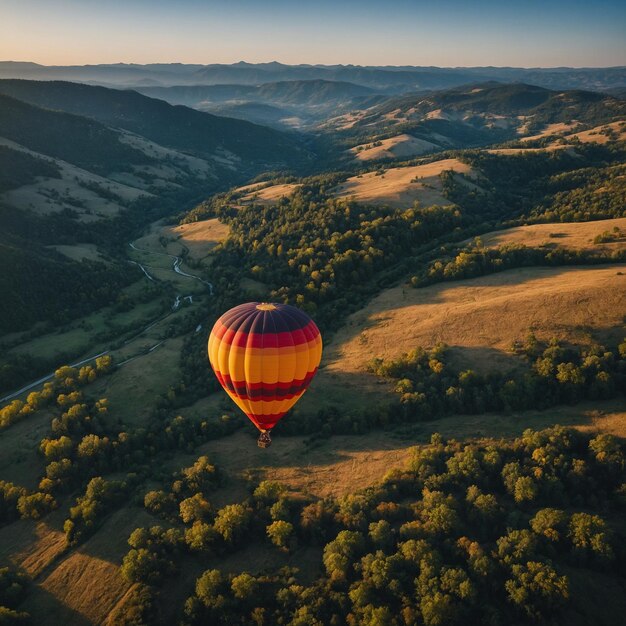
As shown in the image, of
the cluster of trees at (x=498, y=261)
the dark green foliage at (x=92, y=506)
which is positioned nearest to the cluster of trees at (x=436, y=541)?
the dark green foliage at (x=92, y=506)

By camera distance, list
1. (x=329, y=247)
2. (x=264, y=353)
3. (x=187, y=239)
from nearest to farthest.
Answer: (x=264, y=353)
(x=329, y=247)
(x=187, y=239)

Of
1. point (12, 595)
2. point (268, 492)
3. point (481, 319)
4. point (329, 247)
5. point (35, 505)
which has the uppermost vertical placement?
point (329, 247)

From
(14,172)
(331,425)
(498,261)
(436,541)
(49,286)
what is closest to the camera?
(436,541)

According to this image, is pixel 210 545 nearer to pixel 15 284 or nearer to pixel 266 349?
pixel 266 349

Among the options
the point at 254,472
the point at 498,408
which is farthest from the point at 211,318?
the point at 498,408

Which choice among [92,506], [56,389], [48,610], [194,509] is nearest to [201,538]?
[194,509]

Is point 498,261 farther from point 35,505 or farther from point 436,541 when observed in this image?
point 35,505
